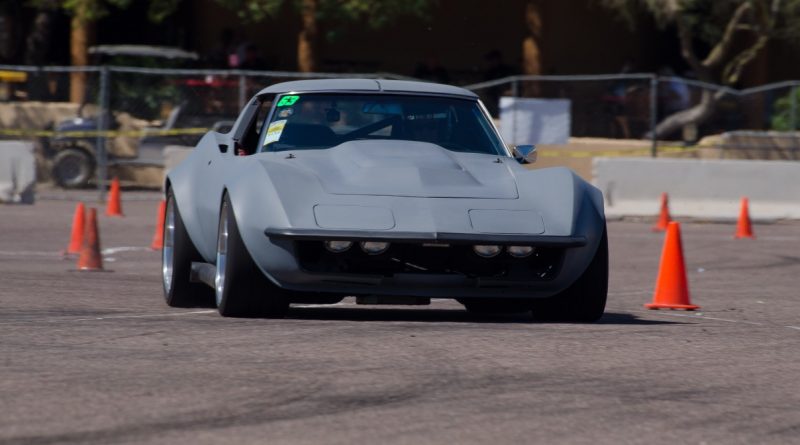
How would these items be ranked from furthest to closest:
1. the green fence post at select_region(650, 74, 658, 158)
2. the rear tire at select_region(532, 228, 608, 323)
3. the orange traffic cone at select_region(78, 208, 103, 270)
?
the green fence post at select_region(650, 74, 658, 158) < the orange traffic cone at select_region(78, 208, 103, 270) < the rear tire at select_region(532, 228, 608, 323)

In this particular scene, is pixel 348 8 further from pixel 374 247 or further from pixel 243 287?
pixel 374 247

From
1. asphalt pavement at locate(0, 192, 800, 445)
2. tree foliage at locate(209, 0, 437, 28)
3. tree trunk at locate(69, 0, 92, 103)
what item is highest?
tree foliage at locate(209, 0, 437, 28)

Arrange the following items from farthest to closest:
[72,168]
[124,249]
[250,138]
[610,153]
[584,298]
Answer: [610,153] → [72,168] → [124,249] → [250,138] → [584,298]

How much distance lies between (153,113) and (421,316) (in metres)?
15.5

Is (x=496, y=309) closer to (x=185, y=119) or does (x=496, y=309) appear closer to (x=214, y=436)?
(x=214, y=436)

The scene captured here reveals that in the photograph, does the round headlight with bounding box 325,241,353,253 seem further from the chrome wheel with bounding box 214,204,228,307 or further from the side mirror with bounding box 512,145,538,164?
the side mirror with bounding box 512,145,538,164

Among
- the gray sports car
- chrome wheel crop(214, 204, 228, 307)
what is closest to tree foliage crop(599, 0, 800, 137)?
the gray sports car

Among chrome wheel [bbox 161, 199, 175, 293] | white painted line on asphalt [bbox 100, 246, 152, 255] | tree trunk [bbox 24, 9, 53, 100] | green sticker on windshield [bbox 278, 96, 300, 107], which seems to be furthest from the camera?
tree trunk [bbox 24, 9, 53, 100]

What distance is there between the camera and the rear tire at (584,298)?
8.18 m

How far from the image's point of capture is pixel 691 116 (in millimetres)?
25047

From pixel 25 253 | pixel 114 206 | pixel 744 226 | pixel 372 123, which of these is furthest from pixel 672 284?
pixel 114 206

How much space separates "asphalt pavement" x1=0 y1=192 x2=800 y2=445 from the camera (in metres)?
5.23

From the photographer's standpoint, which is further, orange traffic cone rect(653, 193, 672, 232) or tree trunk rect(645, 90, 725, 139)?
tree trunk rect(645, 90, 725, 139)

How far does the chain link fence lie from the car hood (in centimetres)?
1412
